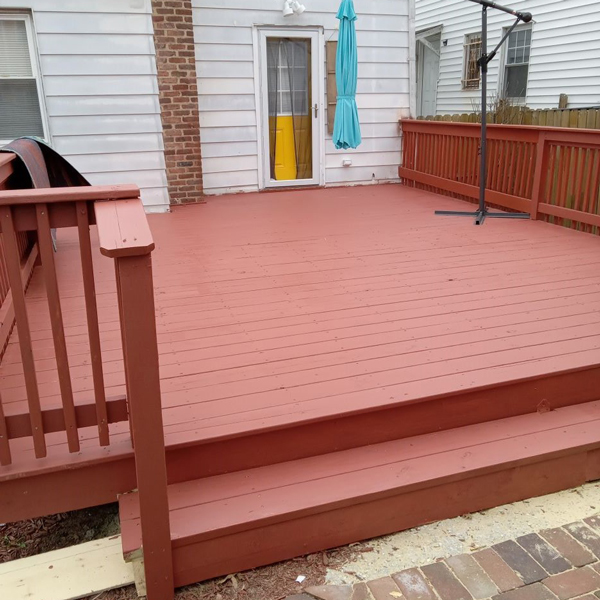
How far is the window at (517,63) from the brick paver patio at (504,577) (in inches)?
405

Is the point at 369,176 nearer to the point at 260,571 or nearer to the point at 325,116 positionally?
the point at 325,116

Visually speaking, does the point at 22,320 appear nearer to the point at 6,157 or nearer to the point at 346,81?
the point at 6,157

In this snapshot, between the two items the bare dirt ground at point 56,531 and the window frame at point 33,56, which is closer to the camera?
the bare dirt ground at point 56,531

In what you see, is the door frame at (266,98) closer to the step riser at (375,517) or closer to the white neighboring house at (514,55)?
the white neighboring house at (514,55)

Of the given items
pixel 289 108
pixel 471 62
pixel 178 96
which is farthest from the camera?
pixel 471 62

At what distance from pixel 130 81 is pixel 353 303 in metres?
3.91

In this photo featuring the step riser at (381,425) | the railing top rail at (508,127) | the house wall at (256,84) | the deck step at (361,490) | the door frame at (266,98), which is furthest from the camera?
the door frame at (266,98)

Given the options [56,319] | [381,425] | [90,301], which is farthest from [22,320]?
[381,425]

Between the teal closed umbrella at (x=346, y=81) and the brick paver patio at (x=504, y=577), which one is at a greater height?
the teal closed umbrella at (x=346, y=81)

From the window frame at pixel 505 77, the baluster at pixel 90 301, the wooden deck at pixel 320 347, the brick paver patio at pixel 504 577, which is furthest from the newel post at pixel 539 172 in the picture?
the window frame at pixel 505 77

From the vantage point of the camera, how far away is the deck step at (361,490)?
6.56 ft

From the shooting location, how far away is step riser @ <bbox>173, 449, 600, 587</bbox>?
200 cm

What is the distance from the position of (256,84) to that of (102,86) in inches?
70.1

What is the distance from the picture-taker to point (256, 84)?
6.84 metres
